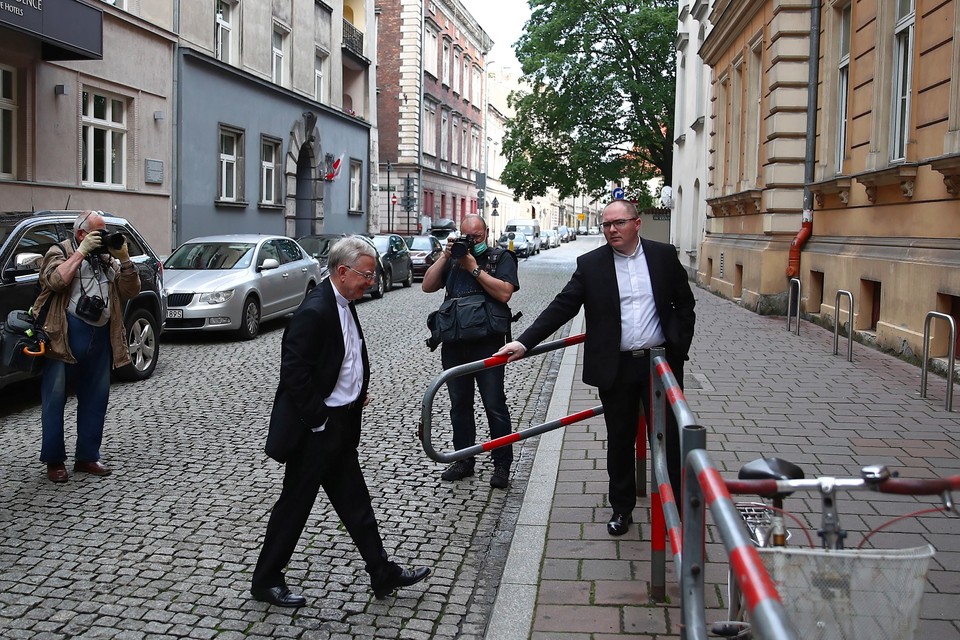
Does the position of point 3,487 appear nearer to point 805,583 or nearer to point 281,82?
point 805,583

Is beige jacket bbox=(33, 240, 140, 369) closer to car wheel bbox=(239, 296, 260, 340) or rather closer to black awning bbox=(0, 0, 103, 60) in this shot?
car wheel bbox=(239, 296, 260, 340)

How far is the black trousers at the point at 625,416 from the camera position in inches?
195

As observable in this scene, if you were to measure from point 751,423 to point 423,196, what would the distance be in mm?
44842

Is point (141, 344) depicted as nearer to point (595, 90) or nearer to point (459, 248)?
point (459, 248)

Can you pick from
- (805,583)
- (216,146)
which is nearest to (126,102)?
(216,146)

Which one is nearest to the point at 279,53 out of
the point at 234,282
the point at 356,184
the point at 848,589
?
Answer: the point at 356,184

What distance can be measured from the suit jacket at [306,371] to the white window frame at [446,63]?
52453 mm

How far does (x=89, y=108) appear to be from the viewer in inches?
731

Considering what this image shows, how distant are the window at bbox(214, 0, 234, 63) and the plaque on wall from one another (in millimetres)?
4460

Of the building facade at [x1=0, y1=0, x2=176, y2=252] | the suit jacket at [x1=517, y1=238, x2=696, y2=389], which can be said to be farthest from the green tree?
the suit jacket at [x1=517, y1=238, x2=696, y2=389]

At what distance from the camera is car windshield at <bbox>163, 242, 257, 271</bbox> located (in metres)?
15.1

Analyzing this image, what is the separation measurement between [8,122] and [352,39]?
64.2 ft

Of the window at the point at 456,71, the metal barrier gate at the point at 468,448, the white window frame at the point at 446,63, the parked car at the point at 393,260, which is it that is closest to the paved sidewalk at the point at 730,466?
the metal barrier gate at the point at 468,448

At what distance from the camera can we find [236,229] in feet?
82.0
